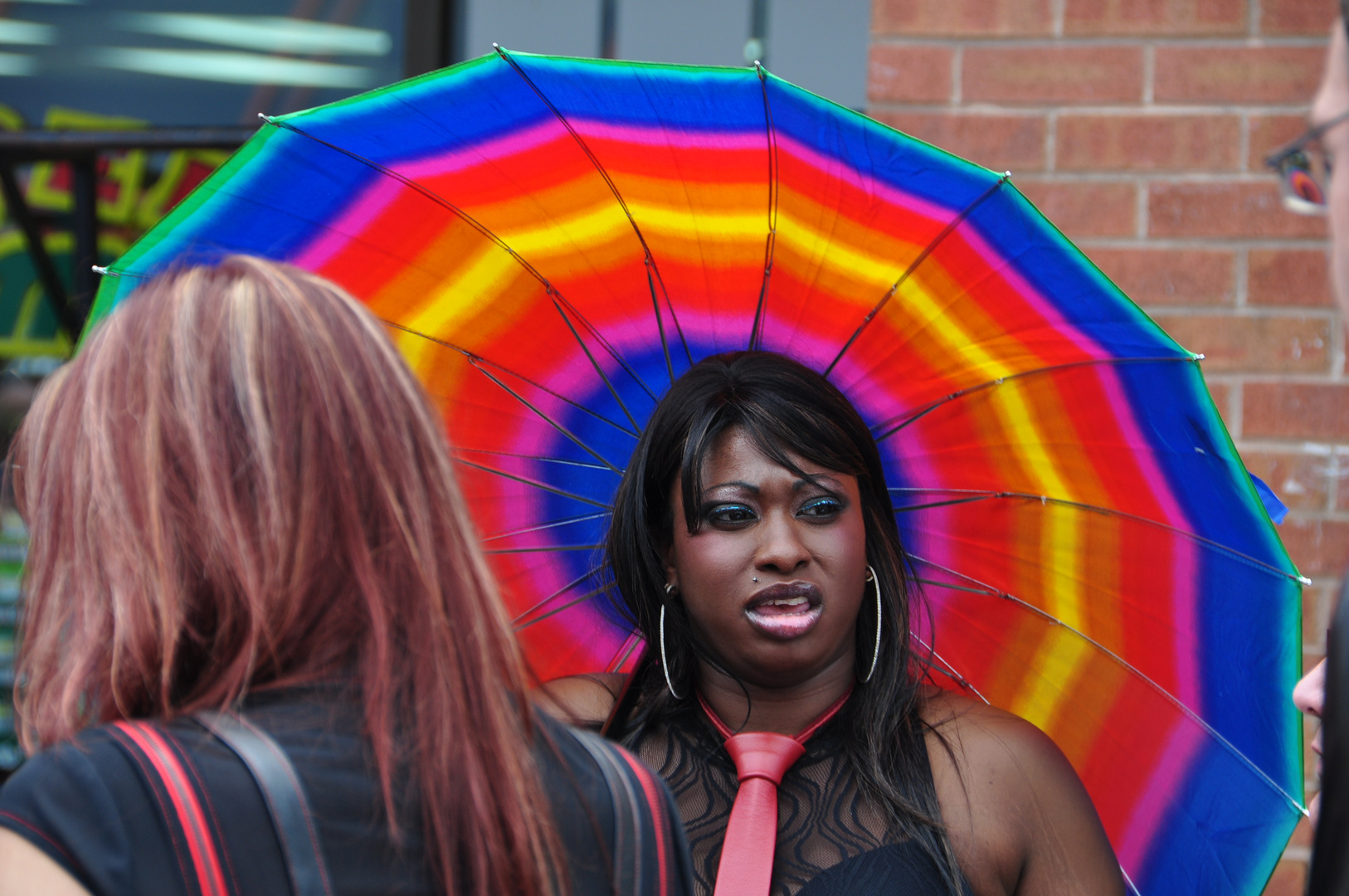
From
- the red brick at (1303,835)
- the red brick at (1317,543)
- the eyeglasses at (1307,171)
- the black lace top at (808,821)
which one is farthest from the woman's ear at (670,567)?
the red brick at (1303,835)

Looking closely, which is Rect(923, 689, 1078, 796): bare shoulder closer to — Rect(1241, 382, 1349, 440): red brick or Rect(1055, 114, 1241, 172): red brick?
Rect(1241, 382, 1349, 440): red brick

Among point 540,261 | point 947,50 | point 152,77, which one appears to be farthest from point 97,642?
point 152,77

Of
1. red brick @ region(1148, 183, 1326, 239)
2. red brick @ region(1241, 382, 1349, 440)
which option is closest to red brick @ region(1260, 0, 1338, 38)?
red brick @ region(1148, 183, 1326, 239)

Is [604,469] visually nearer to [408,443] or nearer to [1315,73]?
[408,443]

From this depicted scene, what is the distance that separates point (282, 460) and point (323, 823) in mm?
315

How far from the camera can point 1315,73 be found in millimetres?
2814

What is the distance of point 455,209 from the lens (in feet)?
6.38

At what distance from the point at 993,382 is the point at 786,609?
50 centimetres

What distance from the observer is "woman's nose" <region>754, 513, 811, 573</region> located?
1.95 m

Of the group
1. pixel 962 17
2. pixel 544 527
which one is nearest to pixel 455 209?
pixel 544 527

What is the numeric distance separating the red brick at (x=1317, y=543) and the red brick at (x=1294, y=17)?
1120 millimetres

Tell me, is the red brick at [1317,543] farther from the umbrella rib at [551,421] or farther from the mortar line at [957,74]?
the umbrella rib at [551,421]

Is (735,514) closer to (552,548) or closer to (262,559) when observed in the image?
(552,548)

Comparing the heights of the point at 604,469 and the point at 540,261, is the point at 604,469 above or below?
below
